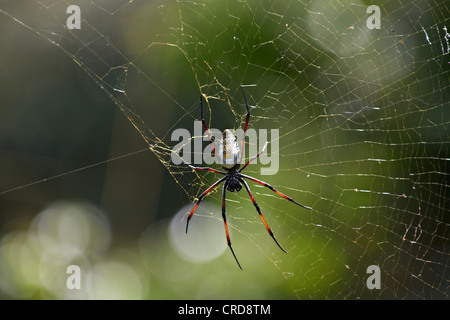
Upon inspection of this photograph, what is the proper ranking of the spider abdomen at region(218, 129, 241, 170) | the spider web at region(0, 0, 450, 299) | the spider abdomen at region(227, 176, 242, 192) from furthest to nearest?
the spider web at region(0, 0, 450, 299)
the spider abdomen at region(227, 176, 242, 192)
the spider abdomen at region(218, 129, 241, 170)

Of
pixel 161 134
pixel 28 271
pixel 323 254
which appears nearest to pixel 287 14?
pixel 161 134

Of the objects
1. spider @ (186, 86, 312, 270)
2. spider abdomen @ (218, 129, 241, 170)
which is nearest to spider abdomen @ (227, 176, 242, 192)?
spider @ (186, 86, 312, 270)

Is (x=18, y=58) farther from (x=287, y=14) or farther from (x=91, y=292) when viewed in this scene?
(x=287, y=14)

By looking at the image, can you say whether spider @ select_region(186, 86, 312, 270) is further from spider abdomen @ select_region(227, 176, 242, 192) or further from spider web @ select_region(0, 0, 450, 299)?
spider web @ select_region(0, 0, 450, 299)

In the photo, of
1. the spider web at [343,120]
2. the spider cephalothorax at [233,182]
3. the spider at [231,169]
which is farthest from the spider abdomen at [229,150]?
the spider web at [343,120]

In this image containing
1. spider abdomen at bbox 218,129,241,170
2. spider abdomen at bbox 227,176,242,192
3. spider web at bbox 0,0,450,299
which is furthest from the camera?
Result: spider web at bbox 0,0,450,299

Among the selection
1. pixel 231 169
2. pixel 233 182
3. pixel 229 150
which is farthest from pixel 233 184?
pixel 229 150

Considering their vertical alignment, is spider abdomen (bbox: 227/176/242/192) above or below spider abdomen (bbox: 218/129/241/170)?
below

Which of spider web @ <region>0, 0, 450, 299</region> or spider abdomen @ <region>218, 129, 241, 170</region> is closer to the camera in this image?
spider abdomen @ <region>218, 129, 241, 170</region>

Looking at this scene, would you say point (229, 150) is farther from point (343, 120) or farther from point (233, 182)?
point (343, 120)
